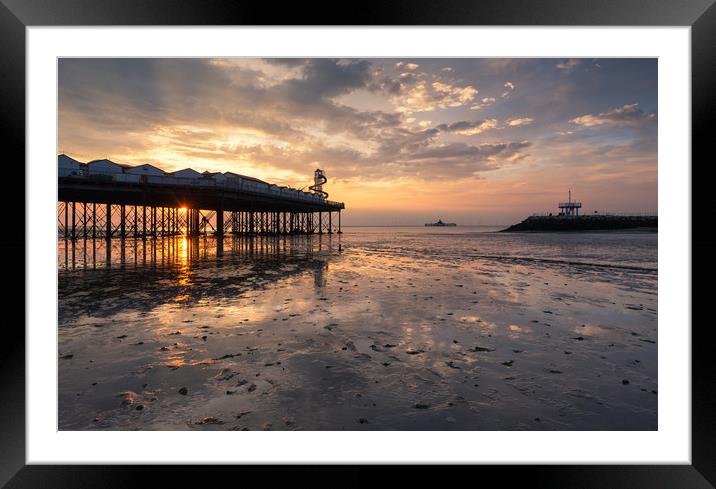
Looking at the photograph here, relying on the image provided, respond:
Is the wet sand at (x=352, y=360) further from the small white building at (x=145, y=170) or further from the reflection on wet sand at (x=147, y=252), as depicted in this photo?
the small white building at (x=145, y=170)

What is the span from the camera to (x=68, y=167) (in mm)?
31781

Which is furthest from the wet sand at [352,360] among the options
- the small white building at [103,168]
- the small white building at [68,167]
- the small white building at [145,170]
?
the small white building at [145,170]

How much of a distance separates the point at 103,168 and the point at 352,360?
143 ft

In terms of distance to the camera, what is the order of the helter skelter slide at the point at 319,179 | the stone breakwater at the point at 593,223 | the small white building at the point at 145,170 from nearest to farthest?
1. the small white building at the point at 145,170
2. the helter skelter slide at the point at 319,179
3. the stone breakwater at the point at 593,223

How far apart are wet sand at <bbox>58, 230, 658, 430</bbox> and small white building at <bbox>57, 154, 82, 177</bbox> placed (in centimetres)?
2954

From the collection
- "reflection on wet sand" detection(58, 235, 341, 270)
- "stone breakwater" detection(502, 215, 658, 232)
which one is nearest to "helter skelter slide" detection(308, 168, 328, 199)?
"reflection on wet sand" detection(58, 235, 341, 270)

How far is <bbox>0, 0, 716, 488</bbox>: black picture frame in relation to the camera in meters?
2.30

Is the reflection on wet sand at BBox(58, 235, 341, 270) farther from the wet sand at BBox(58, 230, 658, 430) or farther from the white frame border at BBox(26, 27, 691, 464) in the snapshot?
the white frame border at BBox(26, 27, 691, 464)

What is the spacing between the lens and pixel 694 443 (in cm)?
249
